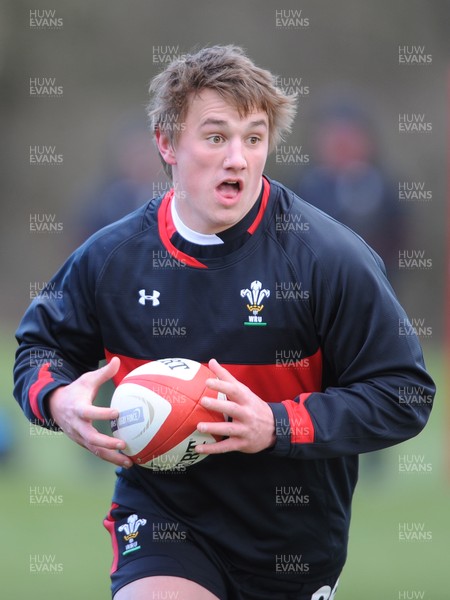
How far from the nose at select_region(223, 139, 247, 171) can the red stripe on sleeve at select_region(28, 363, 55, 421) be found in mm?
980

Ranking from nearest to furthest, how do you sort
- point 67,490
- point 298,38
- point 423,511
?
1. point 423,511
2. point 67,490
3. point 298,38

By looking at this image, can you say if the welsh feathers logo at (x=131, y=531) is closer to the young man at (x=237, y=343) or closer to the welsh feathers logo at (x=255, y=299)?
the young man at (x=237, y=343)

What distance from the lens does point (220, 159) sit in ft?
12.4

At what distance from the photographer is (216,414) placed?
368 cm

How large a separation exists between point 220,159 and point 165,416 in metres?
0.89

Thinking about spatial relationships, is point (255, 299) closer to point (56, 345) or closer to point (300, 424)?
point (300, 424)

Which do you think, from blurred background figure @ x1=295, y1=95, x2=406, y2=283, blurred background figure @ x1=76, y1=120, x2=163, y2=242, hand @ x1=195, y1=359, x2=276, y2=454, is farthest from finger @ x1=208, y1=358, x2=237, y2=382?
blurred background figure @ x1=295, y1=95, x2=406, y2=283

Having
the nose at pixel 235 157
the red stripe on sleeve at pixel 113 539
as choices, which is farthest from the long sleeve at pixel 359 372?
the red stripe on sleeve at pixel 113 539

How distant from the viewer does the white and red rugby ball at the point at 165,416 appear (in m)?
3.64

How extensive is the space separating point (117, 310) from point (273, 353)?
0.59m

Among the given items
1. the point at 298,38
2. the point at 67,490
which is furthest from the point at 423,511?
the point at 298,38

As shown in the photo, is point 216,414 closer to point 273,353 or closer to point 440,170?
point 273,353

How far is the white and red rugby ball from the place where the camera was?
3.64m

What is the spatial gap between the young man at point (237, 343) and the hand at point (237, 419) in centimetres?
6
